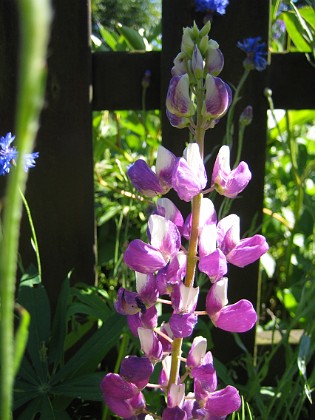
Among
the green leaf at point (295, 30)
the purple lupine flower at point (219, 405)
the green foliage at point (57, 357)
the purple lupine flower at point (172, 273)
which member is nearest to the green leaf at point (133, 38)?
the green leaf at point (295, 30)

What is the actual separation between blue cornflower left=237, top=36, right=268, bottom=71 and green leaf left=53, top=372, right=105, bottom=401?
2.39 feet

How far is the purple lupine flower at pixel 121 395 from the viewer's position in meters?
0.86

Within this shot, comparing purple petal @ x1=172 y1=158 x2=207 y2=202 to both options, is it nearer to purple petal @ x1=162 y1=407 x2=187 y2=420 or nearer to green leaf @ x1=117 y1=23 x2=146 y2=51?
purple petal @ x1=162 y1=407 x2=187 y2=420

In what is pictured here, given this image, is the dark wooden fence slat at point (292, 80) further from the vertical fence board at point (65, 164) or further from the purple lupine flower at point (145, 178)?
the purple lupine flower at point (145, 178)

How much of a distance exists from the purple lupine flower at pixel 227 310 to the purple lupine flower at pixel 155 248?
8cm

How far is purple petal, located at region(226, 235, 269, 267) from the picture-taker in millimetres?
830

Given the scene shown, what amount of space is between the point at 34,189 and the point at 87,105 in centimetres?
23

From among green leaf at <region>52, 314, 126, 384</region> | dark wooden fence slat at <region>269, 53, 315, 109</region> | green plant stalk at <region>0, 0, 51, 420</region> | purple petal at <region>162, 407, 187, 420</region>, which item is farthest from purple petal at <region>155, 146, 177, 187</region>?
dark wooden fence slat at <region>269, 53, 315, 109</region>

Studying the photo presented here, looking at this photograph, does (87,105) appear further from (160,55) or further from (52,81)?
(160,55)

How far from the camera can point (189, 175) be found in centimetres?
78

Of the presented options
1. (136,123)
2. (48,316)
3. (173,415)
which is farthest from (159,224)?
(136,123)

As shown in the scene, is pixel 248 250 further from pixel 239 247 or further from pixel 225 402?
pixel 225 402

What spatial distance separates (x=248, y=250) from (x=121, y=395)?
0.27 metres

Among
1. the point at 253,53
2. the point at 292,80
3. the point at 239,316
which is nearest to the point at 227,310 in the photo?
the point at 239,316
